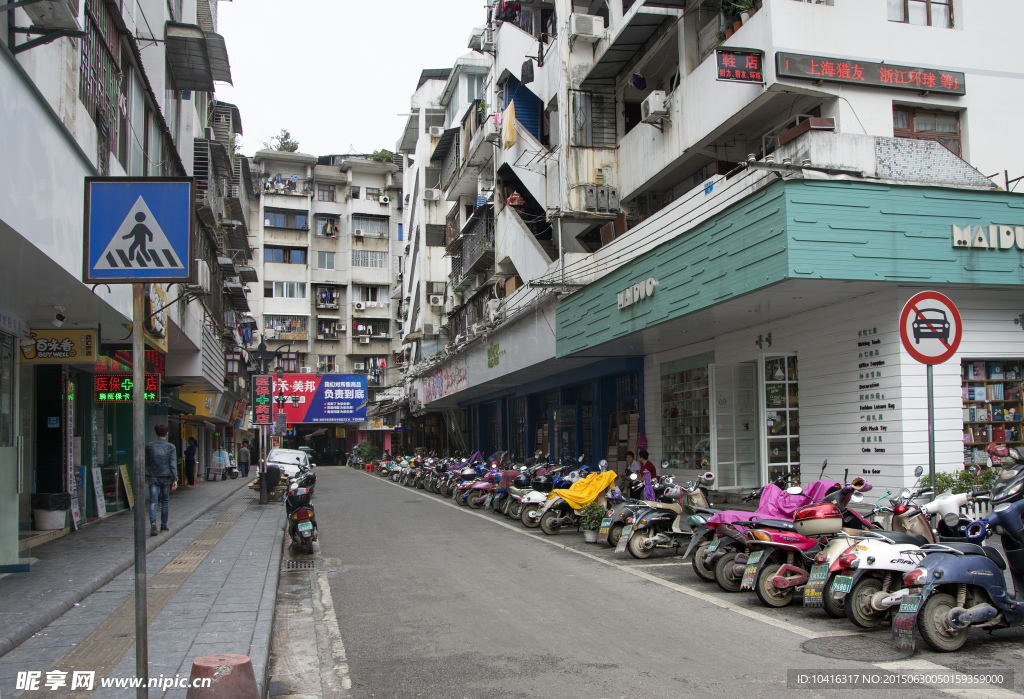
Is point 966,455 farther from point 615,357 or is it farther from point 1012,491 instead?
point 615,357

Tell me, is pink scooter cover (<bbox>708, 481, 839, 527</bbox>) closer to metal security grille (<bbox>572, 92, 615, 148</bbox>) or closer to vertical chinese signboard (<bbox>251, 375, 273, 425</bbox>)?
metal security grille (<bbox>572, 92, 615, 148</bbox>)

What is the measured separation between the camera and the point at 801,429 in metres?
12.8

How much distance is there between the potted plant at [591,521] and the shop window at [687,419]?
11.5 feet

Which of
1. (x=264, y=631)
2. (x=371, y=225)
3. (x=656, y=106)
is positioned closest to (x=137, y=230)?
(x=264, y=631)

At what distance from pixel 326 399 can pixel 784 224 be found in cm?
3892

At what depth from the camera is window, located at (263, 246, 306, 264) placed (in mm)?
60000

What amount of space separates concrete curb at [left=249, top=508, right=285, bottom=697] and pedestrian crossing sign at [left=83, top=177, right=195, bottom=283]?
2.48 meters

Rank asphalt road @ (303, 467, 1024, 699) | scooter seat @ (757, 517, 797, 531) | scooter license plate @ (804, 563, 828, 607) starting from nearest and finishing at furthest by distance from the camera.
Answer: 1. asphalt road @ (303, 467, 1024, 699)
2. scooter license plate @ (804, 563, 828, 607)
3. scooter seat @ (757, 517, 797, 531)

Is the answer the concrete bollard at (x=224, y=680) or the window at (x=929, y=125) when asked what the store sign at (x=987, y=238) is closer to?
the window at (x=929, y=125)

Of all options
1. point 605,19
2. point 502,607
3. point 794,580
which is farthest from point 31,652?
point 605,19

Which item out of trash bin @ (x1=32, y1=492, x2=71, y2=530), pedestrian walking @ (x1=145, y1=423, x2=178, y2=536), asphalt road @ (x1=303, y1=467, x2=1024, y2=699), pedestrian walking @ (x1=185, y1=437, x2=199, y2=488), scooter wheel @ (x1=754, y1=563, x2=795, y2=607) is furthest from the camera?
pedestrian walking @ (x1=185, y1=437, x2=199, y2=488)

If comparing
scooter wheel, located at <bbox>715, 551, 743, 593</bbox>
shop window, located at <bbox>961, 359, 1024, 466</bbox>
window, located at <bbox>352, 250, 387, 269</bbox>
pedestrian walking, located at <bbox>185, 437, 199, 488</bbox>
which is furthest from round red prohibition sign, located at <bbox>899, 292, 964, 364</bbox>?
window, located at <bbox>352, 250, 387, 269</bbox>

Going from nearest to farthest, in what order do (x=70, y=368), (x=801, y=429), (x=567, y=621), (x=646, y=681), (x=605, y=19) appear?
(x=646, y=681) < (x=567, y=621) < (x=801, y=429) < (x=70, y=368) < (x=605, y=19)

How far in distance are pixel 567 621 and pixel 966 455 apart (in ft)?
22.3
